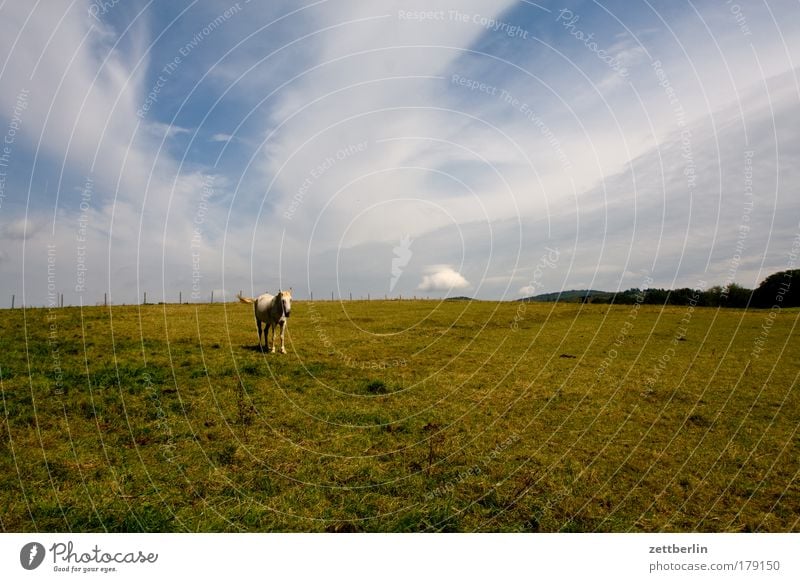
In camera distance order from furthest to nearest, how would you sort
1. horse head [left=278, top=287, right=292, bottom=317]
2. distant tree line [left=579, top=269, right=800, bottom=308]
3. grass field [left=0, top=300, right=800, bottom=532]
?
distant tree line [left=579, top=269, right=800, bottom=308], horse head [left=278, top=287, right=292, bottom=317], grass field [left=0, top=300, right=800, bottom=532]

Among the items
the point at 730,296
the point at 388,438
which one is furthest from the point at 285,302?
the point at 730,296

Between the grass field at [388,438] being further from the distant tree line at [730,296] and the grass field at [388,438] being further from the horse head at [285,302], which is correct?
the distant tree line at [730,296]

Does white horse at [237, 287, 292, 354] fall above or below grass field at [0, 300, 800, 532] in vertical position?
above

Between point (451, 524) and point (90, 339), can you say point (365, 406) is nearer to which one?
point (451, 524)

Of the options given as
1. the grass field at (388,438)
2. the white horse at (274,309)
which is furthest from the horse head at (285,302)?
the grass field at (388,438)

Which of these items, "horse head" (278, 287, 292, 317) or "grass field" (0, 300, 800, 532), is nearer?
"grass field" (0, 300, 800, 532)

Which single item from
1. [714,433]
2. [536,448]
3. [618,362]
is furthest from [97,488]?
[618,362]

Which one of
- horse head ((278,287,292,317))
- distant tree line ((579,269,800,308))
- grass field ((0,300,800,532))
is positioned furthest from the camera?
distant tree line ((579,269,800,308))

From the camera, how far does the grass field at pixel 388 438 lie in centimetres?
788

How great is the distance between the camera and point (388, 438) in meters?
11.2

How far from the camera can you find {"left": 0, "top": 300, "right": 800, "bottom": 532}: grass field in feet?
25.8

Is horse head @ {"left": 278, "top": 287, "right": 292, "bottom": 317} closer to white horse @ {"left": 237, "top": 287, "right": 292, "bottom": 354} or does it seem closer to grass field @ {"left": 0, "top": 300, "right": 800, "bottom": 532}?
white horse @ {"left": 237, "top": 287, "right": 292, "bottom": 354}

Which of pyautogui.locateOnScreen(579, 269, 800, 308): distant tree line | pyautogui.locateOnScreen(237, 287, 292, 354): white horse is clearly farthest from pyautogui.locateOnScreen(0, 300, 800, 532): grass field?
pyautogui.locateOnScreen(579, 269, 800, 308): distant tree line

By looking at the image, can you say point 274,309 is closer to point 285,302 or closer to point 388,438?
point 285,302
